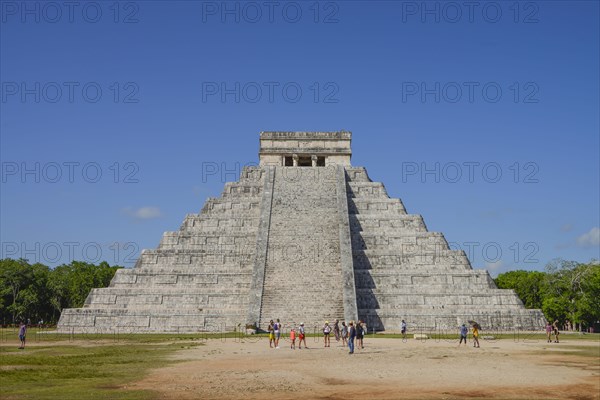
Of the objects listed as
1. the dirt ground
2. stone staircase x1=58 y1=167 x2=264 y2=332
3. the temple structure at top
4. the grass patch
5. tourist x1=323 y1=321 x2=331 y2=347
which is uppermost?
the temple structure at top

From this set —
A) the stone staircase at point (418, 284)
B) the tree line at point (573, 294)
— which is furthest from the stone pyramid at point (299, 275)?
the tree line at point (573, 294)

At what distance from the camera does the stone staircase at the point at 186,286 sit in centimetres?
2623

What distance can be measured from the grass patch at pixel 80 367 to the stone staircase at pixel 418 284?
9.84m

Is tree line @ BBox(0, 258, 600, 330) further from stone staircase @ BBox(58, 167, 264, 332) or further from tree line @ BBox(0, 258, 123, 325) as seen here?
stone staircase @ BBox(58, 167, 264, 332)

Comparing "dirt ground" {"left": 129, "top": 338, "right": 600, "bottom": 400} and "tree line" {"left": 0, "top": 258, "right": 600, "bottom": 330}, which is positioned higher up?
"tree line" {"left": 0, "top": 258, "right": 600, "bottom": 330}

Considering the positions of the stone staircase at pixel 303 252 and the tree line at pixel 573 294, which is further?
the tree line at pixel 573 294

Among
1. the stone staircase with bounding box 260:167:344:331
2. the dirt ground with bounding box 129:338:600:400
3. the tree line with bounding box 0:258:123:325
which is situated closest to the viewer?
the dirt ground with bounding box 129:338:600:400

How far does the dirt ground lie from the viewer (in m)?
10.5

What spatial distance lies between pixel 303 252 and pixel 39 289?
3154 centimetres

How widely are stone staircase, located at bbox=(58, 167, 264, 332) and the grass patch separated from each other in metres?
4.65

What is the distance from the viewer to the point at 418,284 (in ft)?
93.1

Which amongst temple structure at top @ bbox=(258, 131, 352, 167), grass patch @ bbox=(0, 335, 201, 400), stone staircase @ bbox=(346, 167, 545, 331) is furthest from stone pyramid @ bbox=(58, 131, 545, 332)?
temple structure at top @ bbox=(258, 131, 352, 167)

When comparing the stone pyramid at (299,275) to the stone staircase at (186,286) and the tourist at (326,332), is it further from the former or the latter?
the tourist at (326,332)

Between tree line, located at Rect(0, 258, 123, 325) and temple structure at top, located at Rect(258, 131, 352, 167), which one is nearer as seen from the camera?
temple structure at top, located at Rect(258, 131, 352, 167)
